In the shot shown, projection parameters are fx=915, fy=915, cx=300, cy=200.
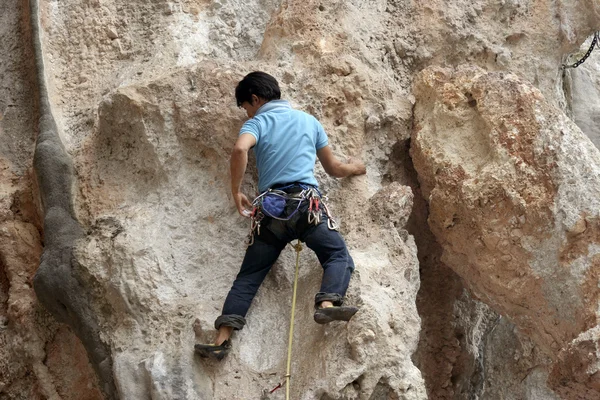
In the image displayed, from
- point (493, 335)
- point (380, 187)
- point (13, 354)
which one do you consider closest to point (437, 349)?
point (493, 335)

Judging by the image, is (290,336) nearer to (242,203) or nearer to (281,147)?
(242,203)

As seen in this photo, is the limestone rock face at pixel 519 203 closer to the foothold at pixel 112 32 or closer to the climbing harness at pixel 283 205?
the climbing harness at pixel 283 205

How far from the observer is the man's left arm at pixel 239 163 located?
4.05m

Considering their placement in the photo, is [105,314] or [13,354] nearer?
[105,314]

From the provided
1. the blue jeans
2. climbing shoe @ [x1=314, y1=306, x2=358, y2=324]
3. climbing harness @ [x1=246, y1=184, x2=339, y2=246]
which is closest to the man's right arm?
climbing harness @ [x1=246, y1=184, x2=339, y2=246]

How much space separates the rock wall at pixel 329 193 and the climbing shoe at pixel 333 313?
11 centimetres

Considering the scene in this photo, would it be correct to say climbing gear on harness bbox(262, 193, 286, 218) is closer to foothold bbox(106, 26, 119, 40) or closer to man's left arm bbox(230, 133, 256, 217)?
man's left arm bbox(230, 133, 256, 217)

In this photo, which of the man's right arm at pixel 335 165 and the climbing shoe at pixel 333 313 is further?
the man's right arm at pixel 335 165

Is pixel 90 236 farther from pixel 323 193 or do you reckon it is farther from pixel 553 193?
pixel 553 193

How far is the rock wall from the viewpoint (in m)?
4.09

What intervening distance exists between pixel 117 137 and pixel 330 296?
1.59 metres

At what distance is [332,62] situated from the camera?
4.77 meters

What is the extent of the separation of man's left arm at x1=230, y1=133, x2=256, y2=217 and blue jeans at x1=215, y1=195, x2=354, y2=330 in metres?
0.19

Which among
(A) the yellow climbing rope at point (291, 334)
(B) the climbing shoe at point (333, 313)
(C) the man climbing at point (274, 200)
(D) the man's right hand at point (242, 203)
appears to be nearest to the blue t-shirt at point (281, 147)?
(C) the man climbing at point (274, 200)
